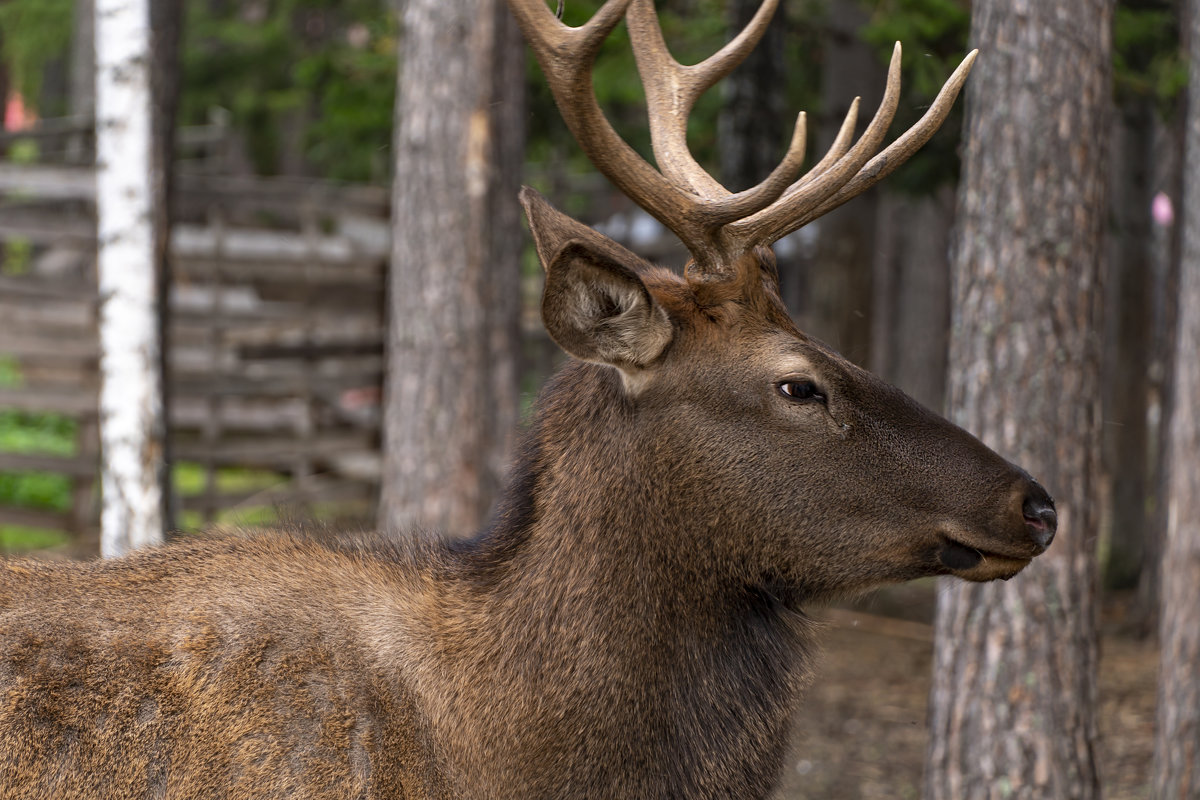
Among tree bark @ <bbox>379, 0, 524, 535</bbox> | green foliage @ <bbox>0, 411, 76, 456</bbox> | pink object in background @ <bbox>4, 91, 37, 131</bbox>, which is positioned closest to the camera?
tree bark @ <bbox>379, 0, 524, 535</bbox>

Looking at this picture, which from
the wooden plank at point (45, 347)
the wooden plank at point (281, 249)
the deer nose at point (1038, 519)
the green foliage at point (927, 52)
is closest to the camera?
the deer nose at point (1038, 519)

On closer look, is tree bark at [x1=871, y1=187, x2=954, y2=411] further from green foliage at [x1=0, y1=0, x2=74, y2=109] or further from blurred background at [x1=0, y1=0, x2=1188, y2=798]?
green foliage at [x1=0, y1=0, x2=74, y2=109]

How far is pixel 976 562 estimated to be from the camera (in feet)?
11.4

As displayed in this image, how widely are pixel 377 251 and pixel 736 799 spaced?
37.9ft

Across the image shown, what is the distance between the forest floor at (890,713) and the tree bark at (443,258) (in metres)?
2.42

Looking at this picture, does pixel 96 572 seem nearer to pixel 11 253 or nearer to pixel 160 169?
pixel 160 169

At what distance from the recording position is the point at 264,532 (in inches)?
152

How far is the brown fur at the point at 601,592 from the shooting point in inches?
128

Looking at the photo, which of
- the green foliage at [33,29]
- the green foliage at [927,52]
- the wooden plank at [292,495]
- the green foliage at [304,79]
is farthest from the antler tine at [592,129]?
the green foliage at [33,29]

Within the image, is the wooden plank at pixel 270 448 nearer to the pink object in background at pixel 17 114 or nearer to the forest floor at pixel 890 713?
the forest floor at pixel 890 713

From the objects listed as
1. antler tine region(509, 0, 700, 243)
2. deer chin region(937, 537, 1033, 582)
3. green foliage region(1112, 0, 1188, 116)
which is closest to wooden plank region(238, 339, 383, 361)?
green foliage region(1112, 0, 1188, 116)

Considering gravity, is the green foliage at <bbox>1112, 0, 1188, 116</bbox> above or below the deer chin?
above

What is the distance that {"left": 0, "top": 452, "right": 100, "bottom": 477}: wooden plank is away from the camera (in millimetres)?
11812

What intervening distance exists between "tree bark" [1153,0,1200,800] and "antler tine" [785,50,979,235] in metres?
2.29
